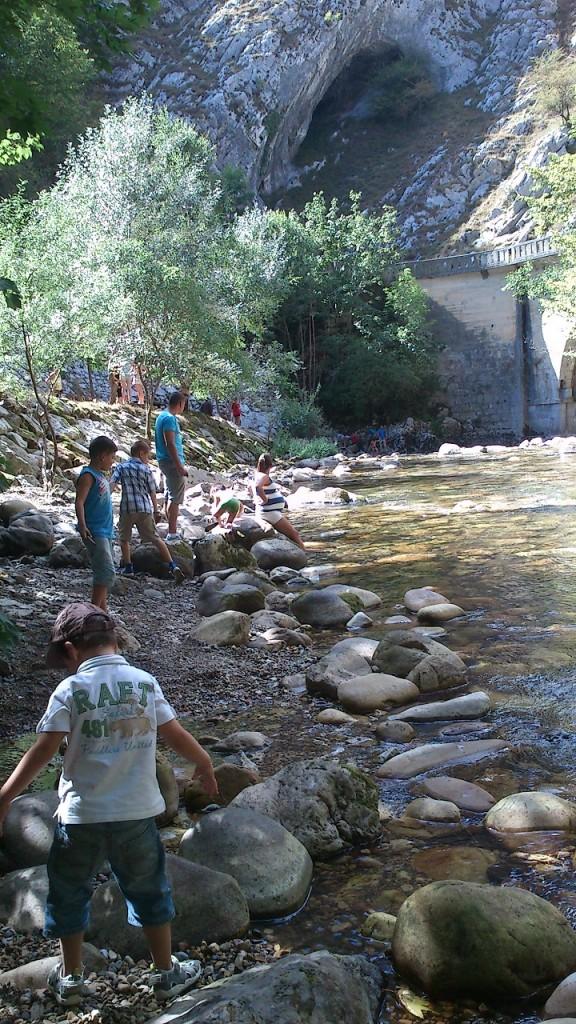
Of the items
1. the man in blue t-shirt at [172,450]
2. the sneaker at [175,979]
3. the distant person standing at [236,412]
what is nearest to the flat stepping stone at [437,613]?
the man in blue t-shirt at [172,450]

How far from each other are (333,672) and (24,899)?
304 cm

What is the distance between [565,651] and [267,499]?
5.54 meters

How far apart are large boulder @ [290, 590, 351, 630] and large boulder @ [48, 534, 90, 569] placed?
2.51 m

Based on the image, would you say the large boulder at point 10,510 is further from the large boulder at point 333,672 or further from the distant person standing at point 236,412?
the distant person standing at point 236,412

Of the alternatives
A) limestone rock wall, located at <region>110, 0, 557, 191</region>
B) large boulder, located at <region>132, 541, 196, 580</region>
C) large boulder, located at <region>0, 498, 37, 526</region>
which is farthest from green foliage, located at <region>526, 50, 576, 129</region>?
large boulder, located at <region>132, 541, 196, 580</region>

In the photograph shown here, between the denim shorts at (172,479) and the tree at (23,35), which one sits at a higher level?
the tree at (23,35)

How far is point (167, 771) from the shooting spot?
3627 mm

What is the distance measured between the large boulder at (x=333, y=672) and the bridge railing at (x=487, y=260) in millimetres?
32334

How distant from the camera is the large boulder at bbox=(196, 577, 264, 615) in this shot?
24.1 ft

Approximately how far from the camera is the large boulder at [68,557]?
8.72m

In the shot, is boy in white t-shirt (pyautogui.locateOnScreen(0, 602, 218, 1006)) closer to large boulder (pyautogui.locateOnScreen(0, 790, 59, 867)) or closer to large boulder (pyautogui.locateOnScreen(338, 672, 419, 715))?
large boulder (pyautogui.locateOnScreen(0, 790, 59, 867))

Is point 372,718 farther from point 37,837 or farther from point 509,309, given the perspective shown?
point 509,309

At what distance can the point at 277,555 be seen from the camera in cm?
995

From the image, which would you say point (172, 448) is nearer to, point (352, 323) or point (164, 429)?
point (164, 429)
